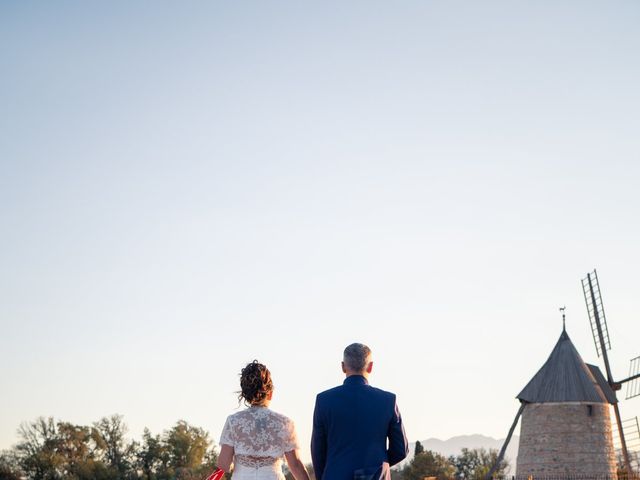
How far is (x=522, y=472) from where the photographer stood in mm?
33625

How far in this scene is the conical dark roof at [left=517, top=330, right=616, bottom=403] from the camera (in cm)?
3400

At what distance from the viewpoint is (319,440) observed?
282 inches

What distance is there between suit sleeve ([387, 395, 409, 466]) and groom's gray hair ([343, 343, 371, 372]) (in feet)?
1.28

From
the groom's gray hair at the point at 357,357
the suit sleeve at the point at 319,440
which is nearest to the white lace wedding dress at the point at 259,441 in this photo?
the suit sleeve at the point at 319,440

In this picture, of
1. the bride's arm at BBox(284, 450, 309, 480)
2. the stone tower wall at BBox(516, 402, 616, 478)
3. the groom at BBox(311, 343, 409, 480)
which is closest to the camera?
the groom at BBox(311, 343, 409, 480)

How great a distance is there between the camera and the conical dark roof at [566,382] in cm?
3400

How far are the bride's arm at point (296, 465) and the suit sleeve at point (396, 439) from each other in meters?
0.76

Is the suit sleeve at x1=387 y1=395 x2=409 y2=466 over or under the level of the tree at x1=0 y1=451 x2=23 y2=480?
under

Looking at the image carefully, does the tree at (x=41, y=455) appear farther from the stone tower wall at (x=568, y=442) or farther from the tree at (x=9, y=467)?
the stone tower wall at (x=568, y=442)

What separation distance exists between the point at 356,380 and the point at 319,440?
59 cm

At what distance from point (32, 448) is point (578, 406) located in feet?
157

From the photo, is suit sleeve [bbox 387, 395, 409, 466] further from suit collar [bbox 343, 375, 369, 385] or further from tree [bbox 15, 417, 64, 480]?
tree [bbox 15, 417, 64, 480]

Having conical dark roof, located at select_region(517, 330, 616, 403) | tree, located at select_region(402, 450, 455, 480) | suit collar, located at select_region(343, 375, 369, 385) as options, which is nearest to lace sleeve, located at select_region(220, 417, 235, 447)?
suit collar, located at select_region(343, 375, 369, 385)

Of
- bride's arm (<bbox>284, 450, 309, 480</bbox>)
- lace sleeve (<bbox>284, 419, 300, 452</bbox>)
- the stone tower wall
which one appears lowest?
bride's arm (<bbox>284, 450, 309, 480</bbox>)
